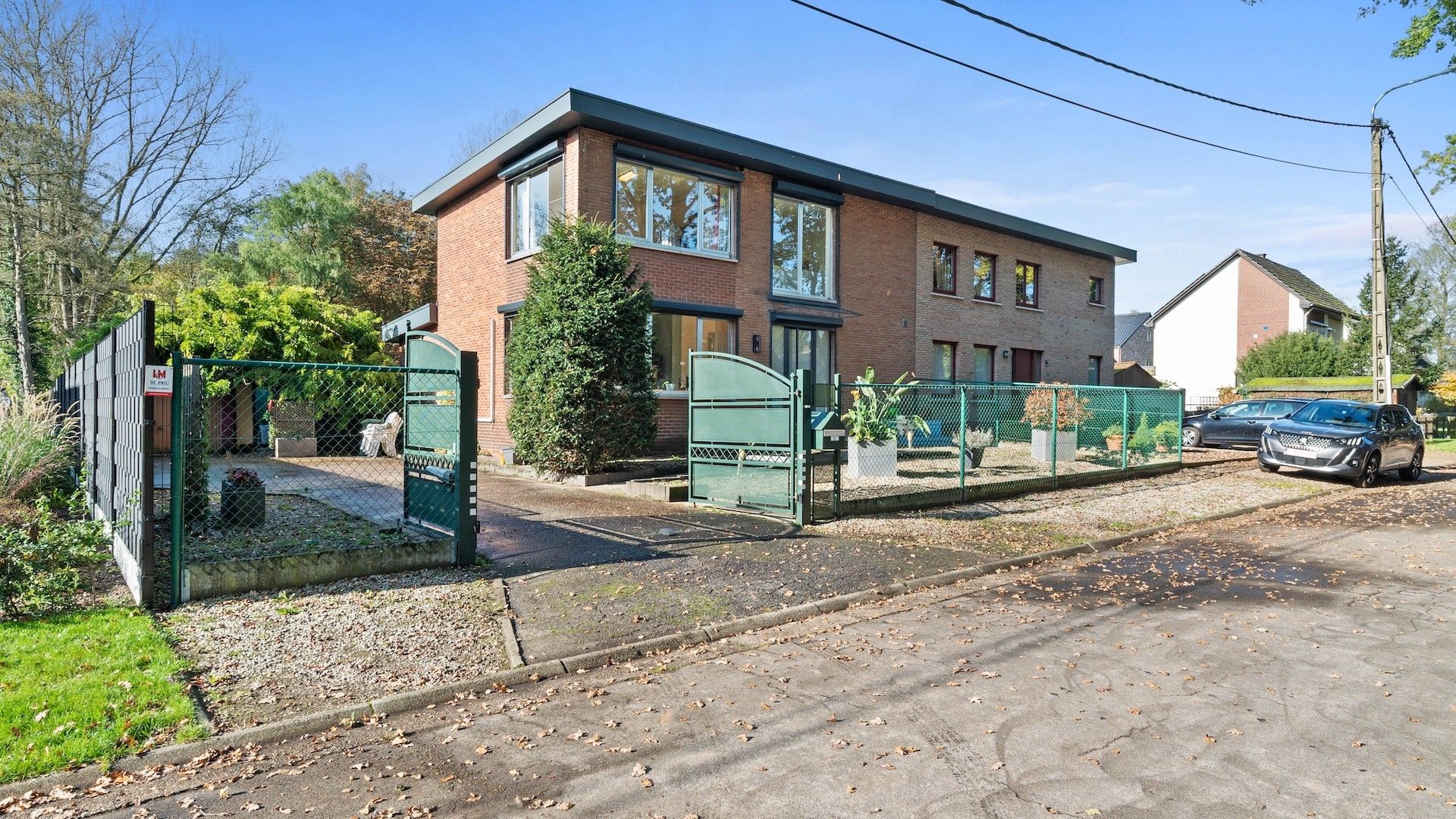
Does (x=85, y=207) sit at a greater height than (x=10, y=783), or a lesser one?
greater

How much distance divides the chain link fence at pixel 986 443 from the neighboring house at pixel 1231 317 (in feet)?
99.0

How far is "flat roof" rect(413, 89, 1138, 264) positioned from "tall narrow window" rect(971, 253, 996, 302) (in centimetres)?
90

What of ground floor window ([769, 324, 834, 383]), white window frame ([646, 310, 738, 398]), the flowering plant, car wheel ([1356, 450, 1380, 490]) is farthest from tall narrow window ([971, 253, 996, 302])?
car wheel ([1356, 450, 1380, 490])

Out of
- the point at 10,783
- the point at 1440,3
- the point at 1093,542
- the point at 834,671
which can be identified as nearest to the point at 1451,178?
the point at 1440,3

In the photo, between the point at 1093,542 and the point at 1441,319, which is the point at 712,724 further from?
the point at 1441,319

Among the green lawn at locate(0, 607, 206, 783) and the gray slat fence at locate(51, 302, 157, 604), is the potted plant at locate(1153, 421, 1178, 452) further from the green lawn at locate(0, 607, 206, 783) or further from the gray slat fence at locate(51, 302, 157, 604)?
the green lawn at locate(0, 607, 206, 783)

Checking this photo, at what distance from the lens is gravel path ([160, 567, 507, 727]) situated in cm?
424

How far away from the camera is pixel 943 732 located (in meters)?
3.84

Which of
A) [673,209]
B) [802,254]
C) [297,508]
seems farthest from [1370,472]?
[297,508]

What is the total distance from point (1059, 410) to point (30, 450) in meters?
14.7

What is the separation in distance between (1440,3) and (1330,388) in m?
15.4

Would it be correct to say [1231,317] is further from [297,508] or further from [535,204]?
[297,508]

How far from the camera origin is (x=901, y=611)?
615cm

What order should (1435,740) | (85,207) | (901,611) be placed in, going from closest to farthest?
(1435,740)
(901,611)
(85,207)
